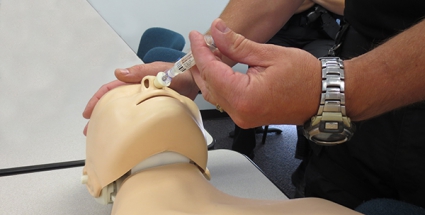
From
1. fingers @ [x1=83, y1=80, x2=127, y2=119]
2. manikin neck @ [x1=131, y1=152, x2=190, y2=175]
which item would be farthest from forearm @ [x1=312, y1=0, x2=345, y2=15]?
manikin neck @ [x1=131, y1=152, x2=190, y2=175]

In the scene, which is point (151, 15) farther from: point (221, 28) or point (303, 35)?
point (221, 28)

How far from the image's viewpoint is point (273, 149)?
2.73 m

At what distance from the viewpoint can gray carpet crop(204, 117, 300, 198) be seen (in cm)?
237

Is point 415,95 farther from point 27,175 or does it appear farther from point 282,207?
point 27,175

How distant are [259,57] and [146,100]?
0.18 meters

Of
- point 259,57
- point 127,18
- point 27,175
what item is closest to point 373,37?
point 259,57

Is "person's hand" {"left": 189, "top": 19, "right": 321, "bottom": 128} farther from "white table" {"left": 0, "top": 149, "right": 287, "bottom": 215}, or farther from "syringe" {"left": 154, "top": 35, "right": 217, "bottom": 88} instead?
"white table" {"left": 0, "top": 149, "right": 287, "bottom": 215}

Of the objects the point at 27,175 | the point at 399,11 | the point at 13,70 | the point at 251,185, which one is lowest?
the point at 251,185

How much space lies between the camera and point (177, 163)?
0.58 meters

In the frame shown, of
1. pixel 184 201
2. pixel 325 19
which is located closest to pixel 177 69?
pixel 184 201

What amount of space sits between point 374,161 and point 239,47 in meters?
0.39

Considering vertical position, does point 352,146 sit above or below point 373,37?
below

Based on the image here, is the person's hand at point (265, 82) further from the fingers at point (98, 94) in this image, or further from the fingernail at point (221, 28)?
the fingers at point (98, 94)

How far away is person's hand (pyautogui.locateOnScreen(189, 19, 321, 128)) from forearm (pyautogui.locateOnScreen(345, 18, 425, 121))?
0.05 meters
